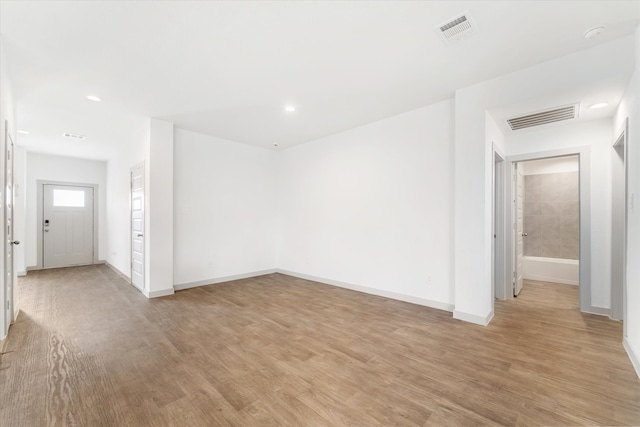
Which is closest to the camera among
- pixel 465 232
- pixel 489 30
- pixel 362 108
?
pixel 489 30

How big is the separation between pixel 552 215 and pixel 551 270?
51.2 inches

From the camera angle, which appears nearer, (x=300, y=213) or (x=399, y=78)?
(x=399, y=78)

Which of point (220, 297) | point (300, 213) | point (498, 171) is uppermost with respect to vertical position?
point (498, 171)

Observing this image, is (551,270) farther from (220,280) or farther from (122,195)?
(122,195)

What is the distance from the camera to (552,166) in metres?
5.90

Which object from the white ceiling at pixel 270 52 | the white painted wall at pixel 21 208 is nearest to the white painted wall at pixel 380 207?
the white ceiling at pixel 270 52

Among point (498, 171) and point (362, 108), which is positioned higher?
point (362, 108)

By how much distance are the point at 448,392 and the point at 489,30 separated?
2947mm

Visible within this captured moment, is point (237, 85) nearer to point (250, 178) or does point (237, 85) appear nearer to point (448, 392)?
point (250, 178)

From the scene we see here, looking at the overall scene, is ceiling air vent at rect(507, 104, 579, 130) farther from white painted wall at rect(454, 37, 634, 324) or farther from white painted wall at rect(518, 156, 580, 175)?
white painted wall at rect(518, 156, 580, 175)

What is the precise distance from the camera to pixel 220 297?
4.37m

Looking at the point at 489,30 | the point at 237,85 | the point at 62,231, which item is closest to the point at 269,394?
the point at 237,85

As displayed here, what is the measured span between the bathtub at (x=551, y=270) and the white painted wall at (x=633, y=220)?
3255mm

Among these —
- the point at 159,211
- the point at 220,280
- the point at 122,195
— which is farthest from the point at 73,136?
the point at 220,280
